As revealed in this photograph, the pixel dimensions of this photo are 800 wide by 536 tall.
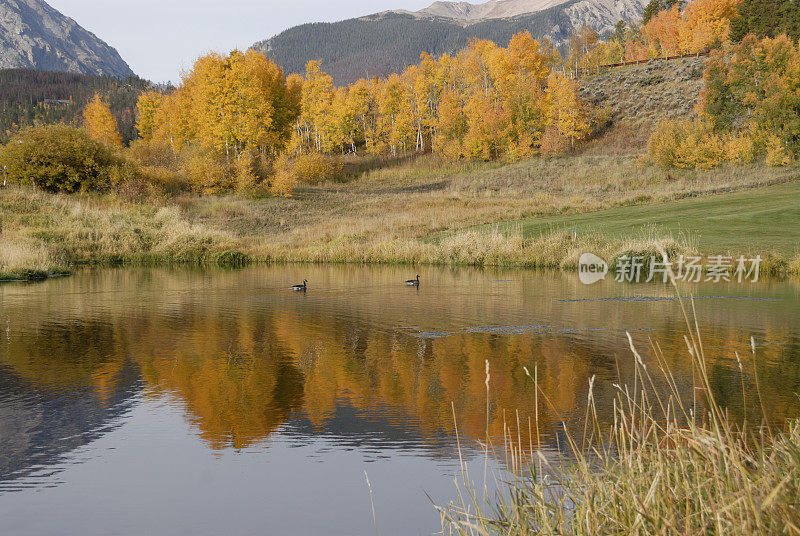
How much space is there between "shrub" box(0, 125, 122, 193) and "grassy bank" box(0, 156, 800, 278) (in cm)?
231

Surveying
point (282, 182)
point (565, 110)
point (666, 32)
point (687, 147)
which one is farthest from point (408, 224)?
point (666, 32)

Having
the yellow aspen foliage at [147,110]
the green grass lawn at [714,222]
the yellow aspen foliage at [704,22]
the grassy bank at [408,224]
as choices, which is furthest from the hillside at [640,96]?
the yellow aspen foliage at [147,110]

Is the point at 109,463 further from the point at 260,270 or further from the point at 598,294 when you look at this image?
the point at 260,270

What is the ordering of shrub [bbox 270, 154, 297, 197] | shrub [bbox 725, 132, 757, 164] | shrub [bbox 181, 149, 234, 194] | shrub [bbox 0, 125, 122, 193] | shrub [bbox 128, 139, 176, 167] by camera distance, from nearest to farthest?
shrub [bbox 0, 125, 122, 193], shrub [bbox 725, 132, 757, 164], shrub [bbox 181, 149, 234, 194], shrub [bbox 270, 154, 297, 197], shrub [bbox 128, 139, 176, 167]

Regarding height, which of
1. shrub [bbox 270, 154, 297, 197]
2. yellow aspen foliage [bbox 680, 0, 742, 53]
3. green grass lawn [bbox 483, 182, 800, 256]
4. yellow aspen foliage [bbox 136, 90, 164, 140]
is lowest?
green grass lawn [bbox 483, 182, 800, 256]

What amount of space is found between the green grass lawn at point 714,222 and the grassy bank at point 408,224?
0.13m

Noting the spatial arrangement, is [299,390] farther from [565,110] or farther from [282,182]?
[565,110]

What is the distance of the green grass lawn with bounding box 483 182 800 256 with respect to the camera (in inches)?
1195

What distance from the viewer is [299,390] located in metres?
11.1

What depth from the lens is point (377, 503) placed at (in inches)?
271

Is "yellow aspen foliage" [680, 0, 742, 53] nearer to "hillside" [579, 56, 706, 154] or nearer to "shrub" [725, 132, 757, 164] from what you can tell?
"hillside" [579, 56, 706, 154]

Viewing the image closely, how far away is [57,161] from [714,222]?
42811 mm

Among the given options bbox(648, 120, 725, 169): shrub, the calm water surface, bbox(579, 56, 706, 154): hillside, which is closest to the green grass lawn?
the calm water surface

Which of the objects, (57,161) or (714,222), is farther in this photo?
(57,161)
